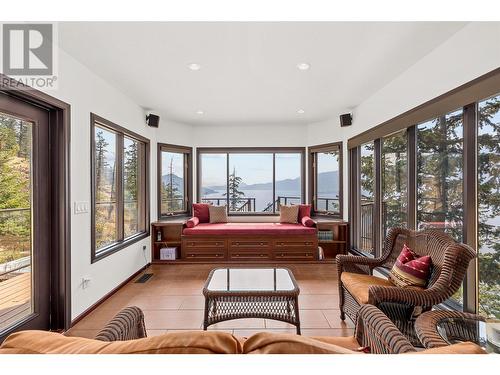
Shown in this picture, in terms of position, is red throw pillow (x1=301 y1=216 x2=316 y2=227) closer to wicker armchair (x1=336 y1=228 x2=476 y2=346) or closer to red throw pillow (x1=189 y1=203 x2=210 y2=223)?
red throw pillow (x1=189 y1=203 x2=210 y2=223)

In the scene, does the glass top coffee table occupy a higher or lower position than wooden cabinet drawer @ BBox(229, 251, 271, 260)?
higher

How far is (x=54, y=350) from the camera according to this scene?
80 centimetres

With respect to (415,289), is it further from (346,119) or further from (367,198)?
(346,119)

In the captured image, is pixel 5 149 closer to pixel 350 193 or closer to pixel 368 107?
pixel 368 107

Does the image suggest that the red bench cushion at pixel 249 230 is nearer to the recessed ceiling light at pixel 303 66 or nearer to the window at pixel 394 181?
the window at pixel 394 181

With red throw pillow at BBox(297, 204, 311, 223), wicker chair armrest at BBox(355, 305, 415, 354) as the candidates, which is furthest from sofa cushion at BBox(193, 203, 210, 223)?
wicker chair armrest at BBox(355, 305, 415, 354)

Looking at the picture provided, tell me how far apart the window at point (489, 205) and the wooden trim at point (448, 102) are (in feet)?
0.51

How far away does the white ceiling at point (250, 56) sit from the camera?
216 cm

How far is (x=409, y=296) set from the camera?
1.92 metres

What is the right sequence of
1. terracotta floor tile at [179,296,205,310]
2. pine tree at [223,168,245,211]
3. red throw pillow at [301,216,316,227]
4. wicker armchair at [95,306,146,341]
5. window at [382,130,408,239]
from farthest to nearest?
pine tree at [223,168,245,211] < red throw pillow at [301,216,316,227] < window at [382,130,408,239] < terracotta floor tile at [179,296,205,310] < wicker armchair at [95,306,146,341]

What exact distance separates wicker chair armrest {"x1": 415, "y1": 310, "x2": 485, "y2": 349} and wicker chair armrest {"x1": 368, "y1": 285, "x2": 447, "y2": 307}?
0.30 metres

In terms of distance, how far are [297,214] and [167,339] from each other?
464 centimetres

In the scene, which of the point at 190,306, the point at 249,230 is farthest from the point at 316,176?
the point at 190,306

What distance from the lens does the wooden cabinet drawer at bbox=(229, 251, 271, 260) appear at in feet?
15.3
